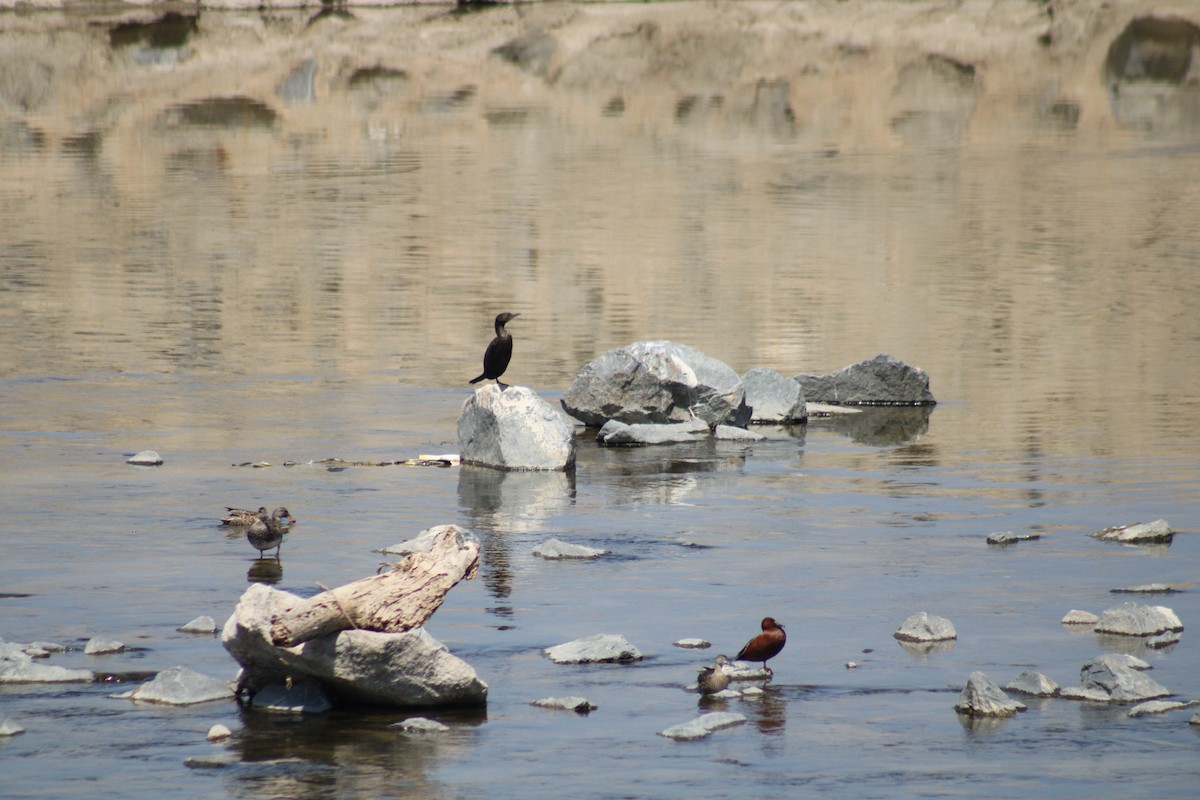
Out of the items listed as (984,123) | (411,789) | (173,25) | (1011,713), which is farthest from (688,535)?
(173,25)

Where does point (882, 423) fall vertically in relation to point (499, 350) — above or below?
below

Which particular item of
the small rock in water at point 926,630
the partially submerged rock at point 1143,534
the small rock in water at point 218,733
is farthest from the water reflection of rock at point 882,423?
the small rock in water at point 218,733

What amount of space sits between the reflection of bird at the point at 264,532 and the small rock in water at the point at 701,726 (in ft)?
13.4

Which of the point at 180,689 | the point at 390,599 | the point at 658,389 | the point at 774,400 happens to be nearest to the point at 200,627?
the point at 180,689

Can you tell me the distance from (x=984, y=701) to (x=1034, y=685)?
0.49 meters

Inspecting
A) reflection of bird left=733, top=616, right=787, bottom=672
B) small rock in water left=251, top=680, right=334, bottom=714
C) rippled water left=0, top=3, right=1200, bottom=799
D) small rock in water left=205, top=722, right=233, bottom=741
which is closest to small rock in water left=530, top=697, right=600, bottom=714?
rippled water left=0, top=3, right=1200, bottom=799

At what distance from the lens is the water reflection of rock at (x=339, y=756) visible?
27.1 feet

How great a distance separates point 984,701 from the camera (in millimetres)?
9234

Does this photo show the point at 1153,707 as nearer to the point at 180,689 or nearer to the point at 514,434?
the point at 180,689

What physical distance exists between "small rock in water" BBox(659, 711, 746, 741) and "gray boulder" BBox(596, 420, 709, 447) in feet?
28.8

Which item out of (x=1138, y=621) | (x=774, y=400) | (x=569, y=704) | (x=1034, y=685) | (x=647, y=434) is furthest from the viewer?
(x=774, y=400)

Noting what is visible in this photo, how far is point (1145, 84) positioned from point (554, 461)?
55453 millimetres

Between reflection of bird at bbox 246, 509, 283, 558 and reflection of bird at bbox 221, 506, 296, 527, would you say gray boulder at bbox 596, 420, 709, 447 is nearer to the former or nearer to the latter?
reflection of bird at bbox 221, 506, 296, 527

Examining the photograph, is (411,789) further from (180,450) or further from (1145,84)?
(1145,84)
